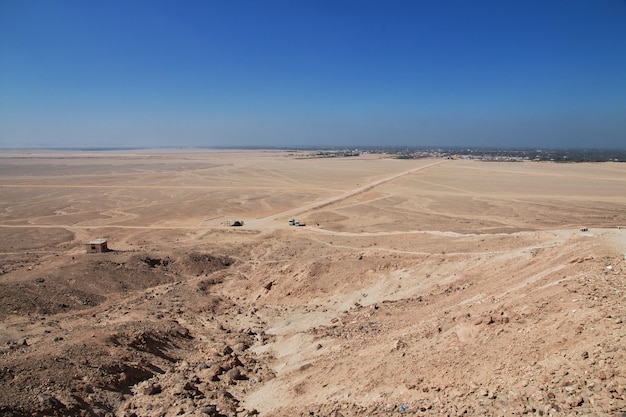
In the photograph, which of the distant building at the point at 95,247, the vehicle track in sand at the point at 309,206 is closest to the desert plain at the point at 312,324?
the distant building at the point at 95,247

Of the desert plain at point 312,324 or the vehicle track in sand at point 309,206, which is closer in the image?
the desert plain at point 312,324

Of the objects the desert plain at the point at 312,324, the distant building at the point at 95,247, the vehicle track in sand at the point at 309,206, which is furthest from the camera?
the vehicle track in sand at the point at 309,206

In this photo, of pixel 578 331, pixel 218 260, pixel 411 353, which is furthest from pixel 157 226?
pixel 578 331

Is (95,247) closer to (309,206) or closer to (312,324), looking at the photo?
(312,324)

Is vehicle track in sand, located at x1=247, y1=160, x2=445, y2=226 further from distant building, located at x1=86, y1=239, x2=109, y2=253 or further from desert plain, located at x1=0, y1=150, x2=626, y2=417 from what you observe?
distant building, located at x1=86, y1=239, x2=109, y2=253

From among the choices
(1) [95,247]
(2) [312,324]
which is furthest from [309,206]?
(2) [312,324]

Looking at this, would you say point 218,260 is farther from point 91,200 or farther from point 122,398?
point 91,200

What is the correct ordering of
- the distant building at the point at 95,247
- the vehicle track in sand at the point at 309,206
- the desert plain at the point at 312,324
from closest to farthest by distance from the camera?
the desert plain at the point at 312,324 → the distant building at the point at 95,247 → the vehicle track in sand at the point at 309,206

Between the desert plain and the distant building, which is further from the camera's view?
the distant building

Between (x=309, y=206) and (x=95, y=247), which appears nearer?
(x=95, y=247)

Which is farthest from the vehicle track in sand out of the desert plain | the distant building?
the distant building

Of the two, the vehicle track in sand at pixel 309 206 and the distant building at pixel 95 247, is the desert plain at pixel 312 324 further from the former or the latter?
the vehicle track in sand at pixel 309 206
